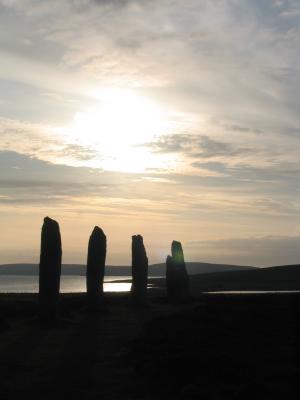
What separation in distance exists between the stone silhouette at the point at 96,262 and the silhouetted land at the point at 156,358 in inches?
216

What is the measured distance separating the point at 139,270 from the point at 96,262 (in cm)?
475

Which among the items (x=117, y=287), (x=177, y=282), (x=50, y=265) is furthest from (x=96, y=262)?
(x=117, y=287)

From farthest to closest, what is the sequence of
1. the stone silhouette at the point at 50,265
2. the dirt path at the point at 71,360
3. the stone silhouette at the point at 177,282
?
the stone silhouette at the point at 177,282
the stone silhouette at the point at 50,265
the dirt path at the point at 71,360

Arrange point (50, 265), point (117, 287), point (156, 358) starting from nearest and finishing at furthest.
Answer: point (156, 358)
point (50, 265)
point (117, 287)

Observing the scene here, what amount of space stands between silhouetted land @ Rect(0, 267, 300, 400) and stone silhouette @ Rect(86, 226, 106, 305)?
5.47 meters

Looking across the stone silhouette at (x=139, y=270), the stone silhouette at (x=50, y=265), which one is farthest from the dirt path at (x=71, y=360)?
the stone silhouette at (x=139, y=270)

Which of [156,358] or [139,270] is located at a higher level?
[139,270]

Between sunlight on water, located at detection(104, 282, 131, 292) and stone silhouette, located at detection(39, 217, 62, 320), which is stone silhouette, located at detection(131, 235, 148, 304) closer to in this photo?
stone silhouette, located at detection(39, 217, 62, 320)

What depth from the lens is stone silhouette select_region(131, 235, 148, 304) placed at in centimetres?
3394

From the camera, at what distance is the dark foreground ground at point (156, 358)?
11.3 meters

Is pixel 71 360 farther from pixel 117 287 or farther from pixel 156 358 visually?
pixel 117 287

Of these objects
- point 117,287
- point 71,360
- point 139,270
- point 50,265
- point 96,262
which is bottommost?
point 117,287

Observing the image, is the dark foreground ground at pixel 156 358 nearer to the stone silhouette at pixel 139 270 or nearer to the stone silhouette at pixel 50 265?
the stone silhouette at pixel 50 265

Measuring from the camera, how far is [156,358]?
1395 cm
